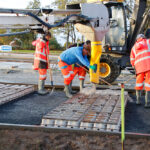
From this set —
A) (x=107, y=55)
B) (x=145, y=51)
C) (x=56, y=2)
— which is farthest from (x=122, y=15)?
(x=56, y=2)

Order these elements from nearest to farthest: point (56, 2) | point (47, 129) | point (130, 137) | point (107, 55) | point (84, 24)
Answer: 1. point (130, 137)
2. point (47, 129)
3. point (84, 24)
4. point (107, 55)
5. point (56, 2)

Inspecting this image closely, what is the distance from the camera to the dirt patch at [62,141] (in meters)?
4.03

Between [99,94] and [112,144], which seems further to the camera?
[99,94]

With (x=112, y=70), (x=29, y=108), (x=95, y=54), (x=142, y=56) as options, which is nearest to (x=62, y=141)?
(x=29, y=108)

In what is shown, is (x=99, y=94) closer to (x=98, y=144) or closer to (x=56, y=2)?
(x=98, y=144)

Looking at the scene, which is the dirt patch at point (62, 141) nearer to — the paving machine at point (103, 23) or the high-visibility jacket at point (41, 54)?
the paving machine at point (103, 23)

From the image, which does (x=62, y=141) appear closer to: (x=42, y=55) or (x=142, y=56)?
(x=142, y=56)

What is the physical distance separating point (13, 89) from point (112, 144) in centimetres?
457

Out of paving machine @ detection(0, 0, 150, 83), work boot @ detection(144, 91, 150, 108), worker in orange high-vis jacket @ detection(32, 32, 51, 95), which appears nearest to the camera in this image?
paving machine @ detection(0, 0, 150, 83)

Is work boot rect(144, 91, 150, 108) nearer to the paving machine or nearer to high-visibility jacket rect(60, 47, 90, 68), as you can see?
the paving machine

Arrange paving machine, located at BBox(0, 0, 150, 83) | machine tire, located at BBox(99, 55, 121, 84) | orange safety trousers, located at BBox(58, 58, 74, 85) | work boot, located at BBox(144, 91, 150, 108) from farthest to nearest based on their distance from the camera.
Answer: machine tire, located at BBox(99, 55, 121, 84)
orange safety trousers, located at BBox(58, 58, 74, 85)
work boot, located at BBox(144, 91, 150, 108)
paving machine, located at BBox(0, 0, 150, 83)

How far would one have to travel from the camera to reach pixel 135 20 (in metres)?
8.91

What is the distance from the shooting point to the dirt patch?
4031 mm

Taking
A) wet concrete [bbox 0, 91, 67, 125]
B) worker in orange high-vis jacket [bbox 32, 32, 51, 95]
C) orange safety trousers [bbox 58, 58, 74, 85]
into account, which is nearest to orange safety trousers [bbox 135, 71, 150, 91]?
orange safety trousers [bbox 58, 58, 74, 85]
